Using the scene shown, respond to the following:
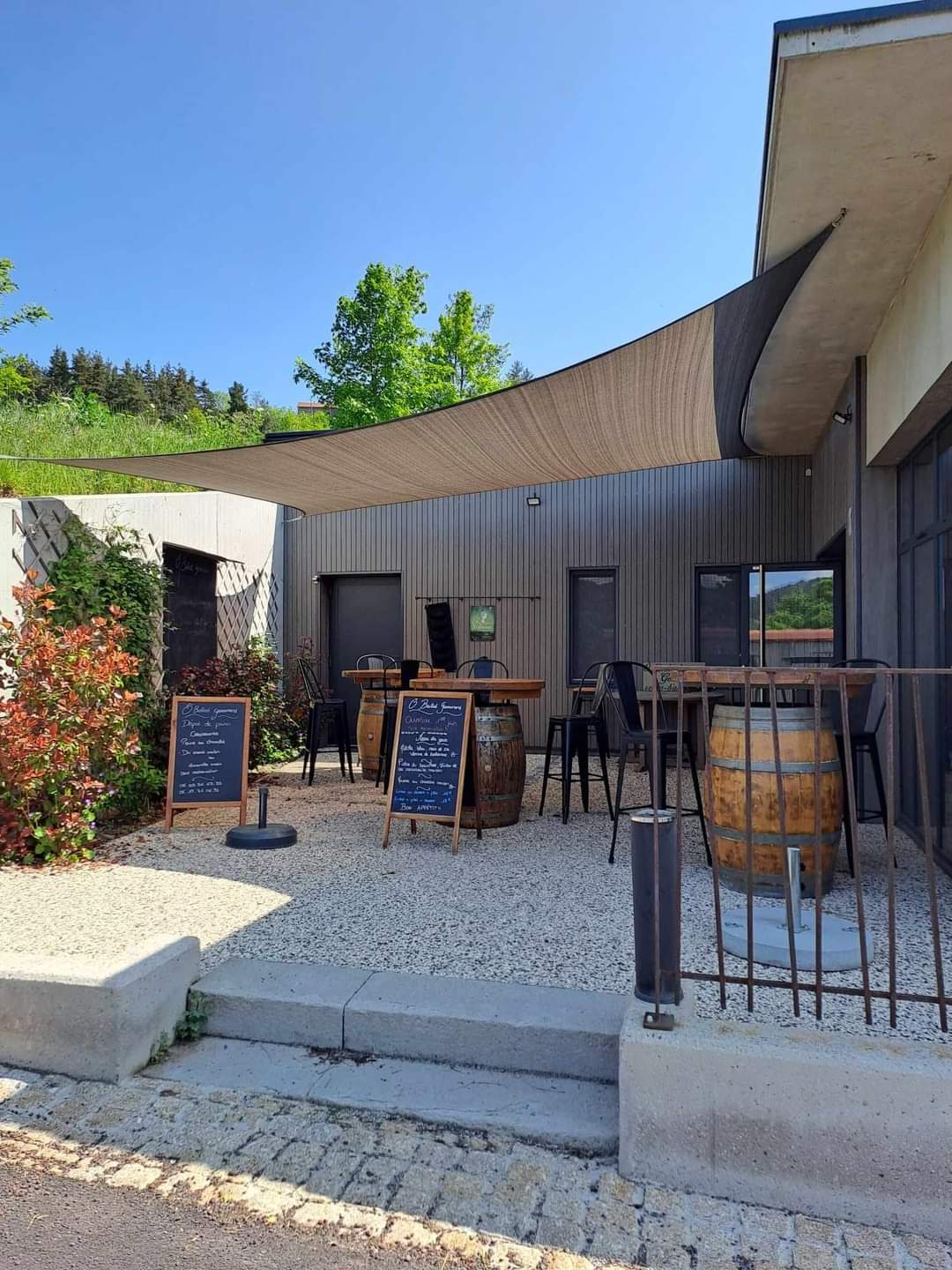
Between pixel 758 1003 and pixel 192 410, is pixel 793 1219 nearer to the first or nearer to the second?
pixel 758 1003

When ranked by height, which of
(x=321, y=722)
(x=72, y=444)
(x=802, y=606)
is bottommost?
(x=321, y=722)

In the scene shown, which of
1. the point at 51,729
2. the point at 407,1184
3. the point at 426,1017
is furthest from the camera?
the point at 51,729

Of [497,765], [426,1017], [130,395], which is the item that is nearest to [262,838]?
[497,765]

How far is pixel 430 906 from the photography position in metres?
3.28

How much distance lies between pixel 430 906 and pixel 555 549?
5386 millimetres

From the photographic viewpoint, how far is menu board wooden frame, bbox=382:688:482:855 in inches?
167

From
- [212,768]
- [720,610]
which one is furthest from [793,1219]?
[720,610]

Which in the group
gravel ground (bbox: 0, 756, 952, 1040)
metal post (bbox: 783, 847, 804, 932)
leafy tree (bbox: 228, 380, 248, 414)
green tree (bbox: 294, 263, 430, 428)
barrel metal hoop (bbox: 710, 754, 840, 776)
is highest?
leafy tree (bbox: 228, 380, 248, 414)

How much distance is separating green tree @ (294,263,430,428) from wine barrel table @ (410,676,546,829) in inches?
695

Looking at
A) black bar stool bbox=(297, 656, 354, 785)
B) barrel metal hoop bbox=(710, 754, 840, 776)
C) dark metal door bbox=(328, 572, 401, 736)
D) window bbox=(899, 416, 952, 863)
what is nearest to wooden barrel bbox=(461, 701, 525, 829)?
barrel metal hoop bbox=(710, 754, 840, 776)

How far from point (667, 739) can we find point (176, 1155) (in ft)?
9.19

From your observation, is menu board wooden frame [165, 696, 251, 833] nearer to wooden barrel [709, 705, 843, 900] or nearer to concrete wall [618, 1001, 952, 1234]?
wooden barrel [709, 705, 843, 900]

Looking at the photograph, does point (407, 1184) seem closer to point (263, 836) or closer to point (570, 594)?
point (263, 836)

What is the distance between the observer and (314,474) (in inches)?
225
